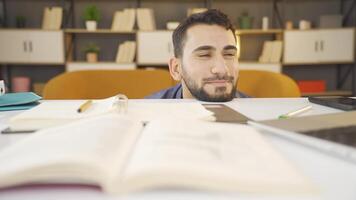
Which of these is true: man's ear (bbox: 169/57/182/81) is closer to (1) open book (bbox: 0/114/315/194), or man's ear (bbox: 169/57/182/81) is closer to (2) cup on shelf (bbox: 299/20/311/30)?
(1) open book (bbox: 0/114/315/194)

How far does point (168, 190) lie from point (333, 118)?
1.66 ft

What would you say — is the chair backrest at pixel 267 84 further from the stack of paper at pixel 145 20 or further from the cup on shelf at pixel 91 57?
the cup on shelf at pixel 91 57

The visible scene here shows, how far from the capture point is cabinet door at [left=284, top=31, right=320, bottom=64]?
3594mm

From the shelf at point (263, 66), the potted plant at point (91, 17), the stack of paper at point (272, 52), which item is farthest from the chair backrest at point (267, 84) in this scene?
the potted plant at point (91, 17)

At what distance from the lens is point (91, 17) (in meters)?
3.59

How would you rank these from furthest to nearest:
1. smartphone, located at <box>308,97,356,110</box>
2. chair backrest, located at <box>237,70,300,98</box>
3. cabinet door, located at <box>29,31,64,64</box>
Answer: cabinet door, located at <box>29,31,64,64</box> → chair backrest, located at <box>237,70,300,98</box> → smartphone, located at <box>308,97,356,110</box>

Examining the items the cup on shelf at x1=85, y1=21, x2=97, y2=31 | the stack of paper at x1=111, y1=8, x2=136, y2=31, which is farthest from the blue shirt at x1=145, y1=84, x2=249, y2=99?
the cup on shelf at x1=85, y1=21, x2=97, y2=31

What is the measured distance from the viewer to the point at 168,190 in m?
0.39

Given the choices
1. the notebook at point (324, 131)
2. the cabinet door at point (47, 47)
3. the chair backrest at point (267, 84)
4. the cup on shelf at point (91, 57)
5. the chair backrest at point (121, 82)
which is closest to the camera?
the notebook at point (324, 131)

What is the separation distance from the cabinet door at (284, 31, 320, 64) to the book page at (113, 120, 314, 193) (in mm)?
3267

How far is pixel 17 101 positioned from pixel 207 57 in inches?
24.0

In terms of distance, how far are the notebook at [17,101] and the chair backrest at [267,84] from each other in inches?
45.5

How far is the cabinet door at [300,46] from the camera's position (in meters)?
3.59

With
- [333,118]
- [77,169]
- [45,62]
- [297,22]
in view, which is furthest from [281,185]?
[297,22]
